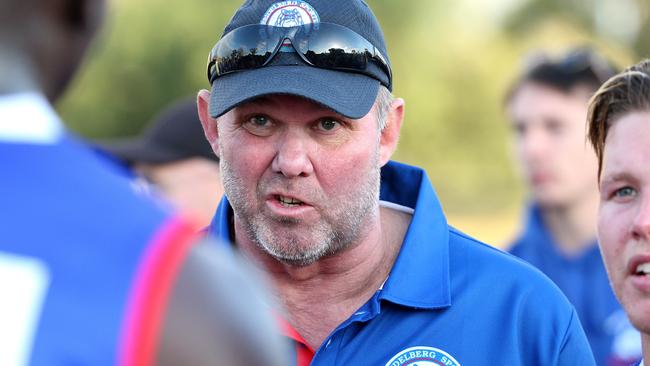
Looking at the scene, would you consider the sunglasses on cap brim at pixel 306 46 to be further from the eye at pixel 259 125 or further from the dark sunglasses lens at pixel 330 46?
the eye at pixel 259 125

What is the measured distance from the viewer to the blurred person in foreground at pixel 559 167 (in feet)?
20.7

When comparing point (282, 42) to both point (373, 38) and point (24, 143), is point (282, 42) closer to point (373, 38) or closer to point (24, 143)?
point (373, 38)

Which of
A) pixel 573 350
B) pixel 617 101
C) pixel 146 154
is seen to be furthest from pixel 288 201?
pixel 146 154

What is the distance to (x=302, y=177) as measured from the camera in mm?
3172

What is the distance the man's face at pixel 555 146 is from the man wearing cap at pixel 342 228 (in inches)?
127

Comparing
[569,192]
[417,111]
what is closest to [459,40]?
[417,111]

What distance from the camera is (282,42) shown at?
3174 millimetres

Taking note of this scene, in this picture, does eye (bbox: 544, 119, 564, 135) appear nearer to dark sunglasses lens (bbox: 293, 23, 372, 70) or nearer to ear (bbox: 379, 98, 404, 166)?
ear (bbox: 379, 98, 404, 166)

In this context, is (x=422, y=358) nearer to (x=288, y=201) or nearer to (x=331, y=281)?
(x=331, y=281)

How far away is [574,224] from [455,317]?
11.4 ft

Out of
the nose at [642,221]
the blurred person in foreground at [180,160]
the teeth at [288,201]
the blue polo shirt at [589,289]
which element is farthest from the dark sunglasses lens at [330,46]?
the blue polo shirt at [589,289]

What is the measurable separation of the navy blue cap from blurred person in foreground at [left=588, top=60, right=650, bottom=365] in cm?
73

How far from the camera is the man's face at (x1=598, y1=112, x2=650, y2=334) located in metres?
2.97

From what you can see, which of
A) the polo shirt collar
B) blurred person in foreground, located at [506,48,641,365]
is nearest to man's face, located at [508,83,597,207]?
blurred person in foreground, located at [506,48,641,365]
